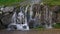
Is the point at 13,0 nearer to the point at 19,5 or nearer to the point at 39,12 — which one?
the point at 19,5

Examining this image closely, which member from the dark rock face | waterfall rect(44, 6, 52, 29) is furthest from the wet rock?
waterfall rect(44, 6, 52, 29)

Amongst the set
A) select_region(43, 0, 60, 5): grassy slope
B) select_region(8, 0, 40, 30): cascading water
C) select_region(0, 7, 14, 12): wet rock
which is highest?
select_region(43, 0, 60, 5): grassy slope

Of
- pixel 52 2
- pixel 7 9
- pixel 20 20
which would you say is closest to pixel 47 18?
pixel 52 2

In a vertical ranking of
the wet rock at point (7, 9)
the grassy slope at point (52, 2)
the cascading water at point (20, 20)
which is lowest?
the cascading water at point (20, 20)

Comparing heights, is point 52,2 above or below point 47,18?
above

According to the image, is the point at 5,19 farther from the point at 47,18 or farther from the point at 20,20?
the point at 47,18

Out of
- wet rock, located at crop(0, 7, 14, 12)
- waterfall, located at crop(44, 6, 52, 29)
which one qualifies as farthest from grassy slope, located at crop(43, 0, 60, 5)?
wet rock, located at crop(0, 7, 14, 12)

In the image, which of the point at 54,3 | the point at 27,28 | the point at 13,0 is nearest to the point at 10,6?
the point at 13,0

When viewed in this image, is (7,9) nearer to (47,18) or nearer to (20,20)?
(20,20)

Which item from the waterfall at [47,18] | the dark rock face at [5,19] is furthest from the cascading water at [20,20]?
the waterfall at [47,18]

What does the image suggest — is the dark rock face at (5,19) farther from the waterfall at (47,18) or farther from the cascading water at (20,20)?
the waterfall at (47,18)

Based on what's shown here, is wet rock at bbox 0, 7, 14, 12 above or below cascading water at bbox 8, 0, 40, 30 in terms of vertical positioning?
above

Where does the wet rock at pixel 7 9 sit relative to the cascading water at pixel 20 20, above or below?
above

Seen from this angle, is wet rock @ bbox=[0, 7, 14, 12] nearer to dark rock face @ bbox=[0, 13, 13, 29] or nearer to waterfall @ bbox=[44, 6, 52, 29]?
dark rock face @ bbox=[0, 13, 13, 29]
